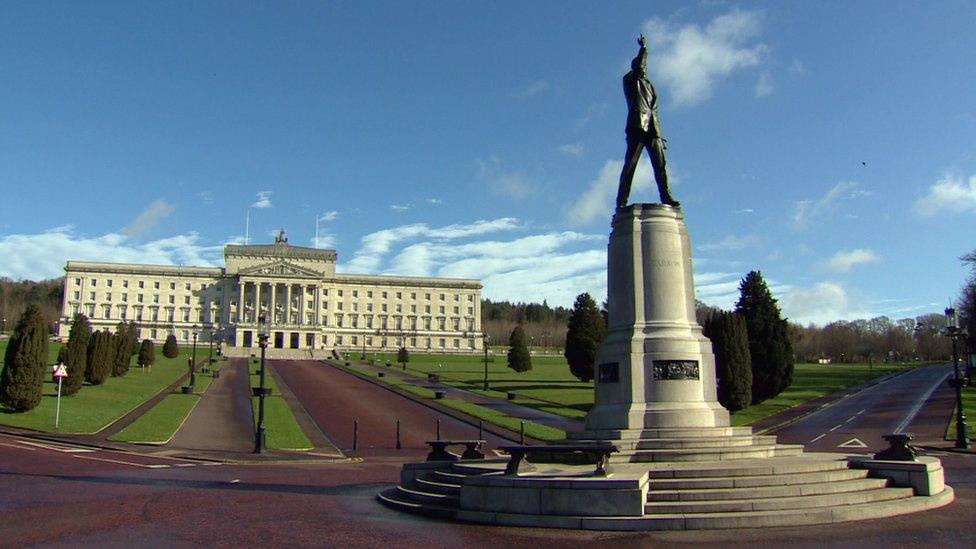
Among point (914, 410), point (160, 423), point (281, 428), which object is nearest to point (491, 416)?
point (281, 428)

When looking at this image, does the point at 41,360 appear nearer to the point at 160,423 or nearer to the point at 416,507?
the point at 160,423

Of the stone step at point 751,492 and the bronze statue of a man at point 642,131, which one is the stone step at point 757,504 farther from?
the bronze statue of a man at point 642,131

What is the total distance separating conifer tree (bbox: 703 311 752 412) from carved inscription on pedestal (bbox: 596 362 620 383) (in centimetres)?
2614

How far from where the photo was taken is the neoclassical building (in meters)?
139

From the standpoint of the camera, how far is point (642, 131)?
681 inches

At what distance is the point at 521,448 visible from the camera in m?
11.9

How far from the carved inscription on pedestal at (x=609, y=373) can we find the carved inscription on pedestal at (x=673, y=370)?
2.58ft

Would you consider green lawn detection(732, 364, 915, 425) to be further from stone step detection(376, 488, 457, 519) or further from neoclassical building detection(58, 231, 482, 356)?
neoclassical building detection(58, 231, 482, 356)

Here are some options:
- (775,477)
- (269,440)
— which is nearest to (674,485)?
(775,477)

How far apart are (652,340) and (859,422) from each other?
27.6 m

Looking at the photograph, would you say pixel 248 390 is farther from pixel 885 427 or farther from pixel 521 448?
pixel 521 448

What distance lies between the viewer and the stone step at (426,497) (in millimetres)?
12380

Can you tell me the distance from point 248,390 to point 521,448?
46.4m

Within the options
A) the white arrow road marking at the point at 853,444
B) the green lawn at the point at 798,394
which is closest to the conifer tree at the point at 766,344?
the green lawn at the point at 798,394
